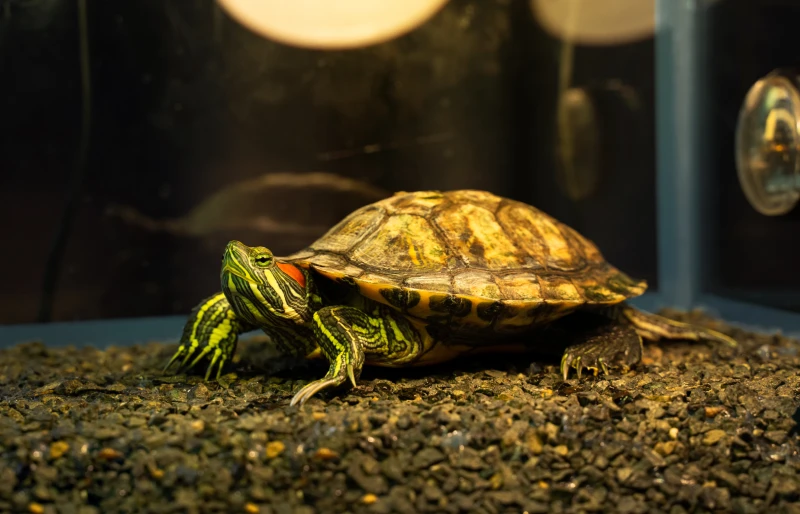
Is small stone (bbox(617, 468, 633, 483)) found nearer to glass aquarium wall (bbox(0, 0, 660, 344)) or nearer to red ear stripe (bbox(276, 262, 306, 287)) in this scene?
red ear stripe (bbox(276, 262, 306, 287))

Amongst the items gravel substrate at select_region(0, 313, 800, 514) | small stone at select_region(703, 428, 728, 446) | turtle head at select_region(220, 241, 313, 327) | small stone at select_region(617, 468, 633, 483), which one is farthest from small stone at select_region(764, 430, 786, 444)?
turtle head at select_region(220, 241, 313, 327)

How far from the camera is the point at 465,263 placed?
3.02 meters

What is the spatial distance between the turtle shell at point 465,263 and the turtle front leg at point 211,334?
595mm

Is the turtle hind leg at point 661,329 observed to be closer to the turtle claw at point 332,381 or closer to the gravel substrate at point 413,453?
the gravel substrate at point 413,453

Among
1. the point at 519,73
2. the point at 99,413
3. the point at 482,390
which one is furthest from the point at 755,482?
the point at 519,73

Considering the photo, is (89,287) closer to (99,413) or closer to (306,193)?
(306,193)

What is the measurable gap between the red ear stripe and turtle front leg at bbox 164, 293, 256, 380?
55 cm

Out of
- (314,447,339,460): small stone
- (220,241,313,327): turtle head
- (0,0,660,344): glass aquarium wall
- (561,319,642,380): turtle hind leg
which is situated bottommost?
(314,447,339,460): small stone

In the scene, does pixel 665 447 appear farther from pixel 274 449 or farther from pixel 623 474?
pixel 274 449

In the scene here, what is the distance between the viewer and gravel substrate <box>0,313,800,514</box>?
6.68 ft

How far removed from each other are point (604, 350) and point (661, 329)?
30.6 inches

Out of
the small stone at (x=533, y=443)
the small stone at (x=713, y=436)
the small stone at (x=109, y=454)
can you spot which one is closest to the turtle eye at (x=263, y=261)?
the small stone at (x=109, y=454)

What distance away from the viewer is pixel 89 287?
427 cm

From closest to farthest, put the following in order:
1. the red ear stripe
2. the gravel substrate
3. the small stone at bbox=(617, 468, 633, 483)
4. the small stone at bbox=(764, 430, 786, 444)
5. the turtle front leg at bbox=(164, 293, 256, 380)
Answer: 1. the gravel substrate
2. the small stone at bbox=(617, 468, 633, 483)
3. the small stone at bbox=(764, 430, 786, 444)
4. the red ear stripe
5. the turtle front leg at bbox=(164, 293, 256, 380)
